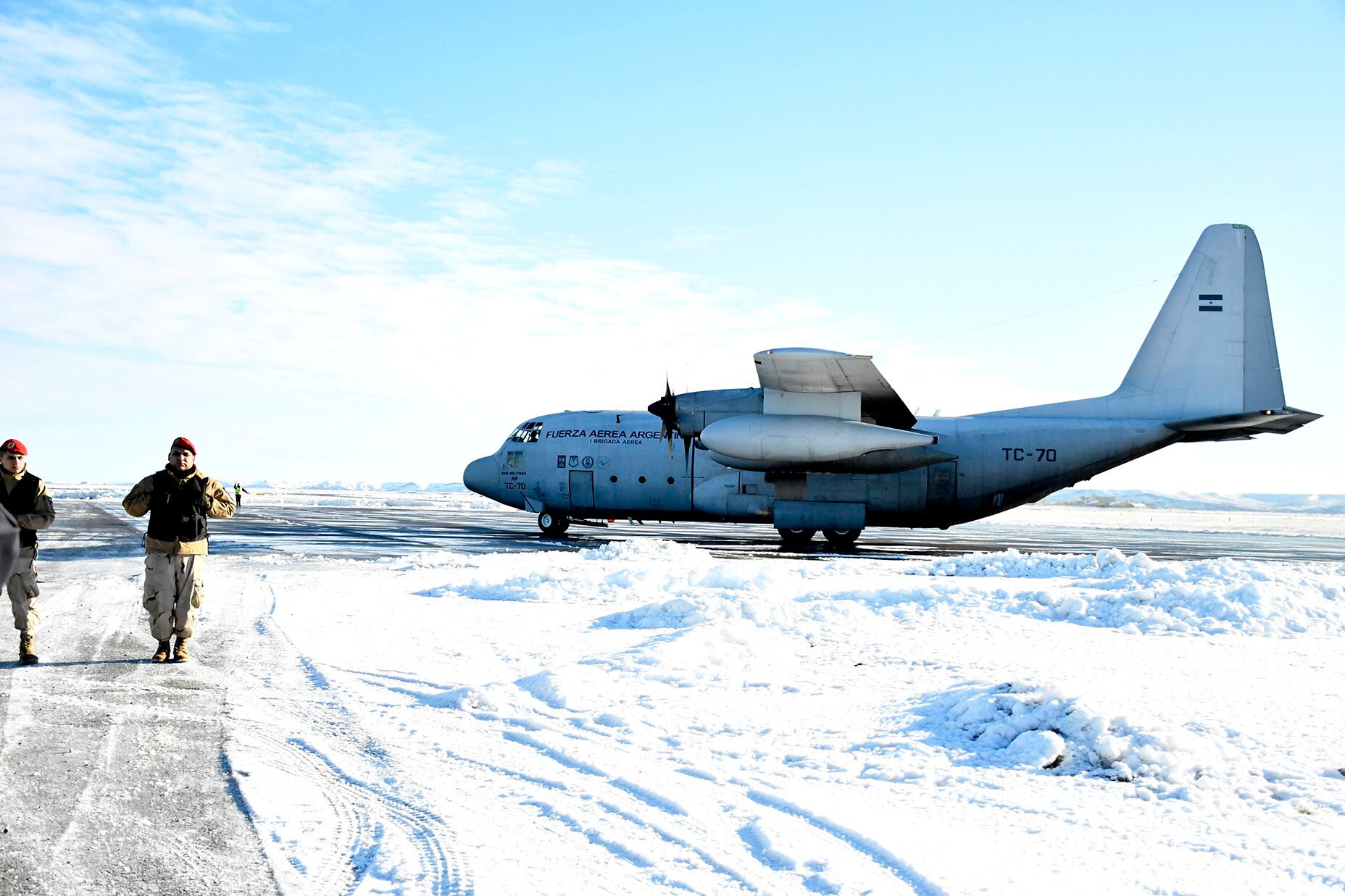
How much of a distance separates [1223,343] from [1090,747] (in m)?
20.5

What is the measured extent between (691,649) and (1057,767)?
12.3 feet

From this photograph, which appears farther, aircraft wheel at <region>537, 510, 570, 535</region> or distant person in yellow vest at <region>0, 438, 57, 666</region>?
aircraft wheel at <region>537, 510, 570, 535</region>

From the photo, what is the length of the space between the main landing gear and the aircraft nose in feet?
28.1

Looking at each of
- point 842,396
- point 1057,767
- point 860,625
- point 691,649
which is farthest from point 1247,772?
point 842,396

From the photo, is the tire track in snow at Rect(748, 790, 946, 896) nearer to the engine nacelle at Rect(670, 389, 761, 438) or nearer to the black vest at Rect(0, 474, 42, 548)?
the black vest at Rect(0, 474, 42, 548)

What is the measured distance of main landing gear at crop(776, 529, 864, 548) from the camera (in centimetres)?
2202

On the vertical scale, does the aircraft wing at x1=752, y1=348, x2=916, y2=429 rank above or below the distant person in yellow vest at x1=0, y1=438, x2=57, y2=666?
above

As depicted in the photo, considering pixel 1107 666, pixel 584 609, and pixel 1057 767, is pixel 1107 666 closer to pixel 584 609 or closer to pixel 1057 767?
pixel 1057 767

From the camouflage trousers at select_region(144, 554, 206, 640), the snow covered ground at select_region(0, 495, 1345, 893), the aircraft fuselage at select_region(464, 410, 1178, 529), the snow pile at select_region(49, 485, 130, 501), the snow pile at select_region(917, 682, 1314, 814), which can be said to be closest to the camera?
the snow covered ground at select_region(0, 495, 1345, 893)

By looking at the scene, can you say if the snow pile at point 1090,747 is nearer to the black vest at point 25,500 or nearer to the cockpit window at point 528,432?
the black vest at point 25,500

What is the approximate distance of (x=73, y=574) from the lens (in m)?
14.9

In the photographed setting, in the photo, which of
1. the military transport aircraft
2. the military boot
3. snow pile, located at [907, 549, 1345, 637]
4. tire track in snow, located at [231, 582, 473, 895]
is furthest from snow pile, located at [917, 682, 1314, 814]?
the military transport aircraft

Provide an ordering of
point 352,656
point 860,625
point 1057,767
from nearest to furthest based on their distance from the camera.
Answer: point 1057,767 < point 352,656 < point 860,625

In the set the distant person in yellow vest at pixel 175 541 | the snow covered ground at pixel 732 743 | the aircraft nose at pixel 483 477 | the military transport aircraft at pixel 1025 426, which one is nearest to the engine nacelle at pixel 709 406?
the military transport aircraft at pixel 1025 426
